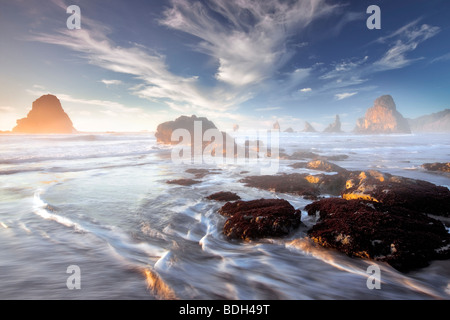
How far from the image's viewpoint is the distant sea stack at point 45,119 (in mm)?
111250

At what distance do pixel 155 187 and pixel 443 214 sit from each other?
1248 cm

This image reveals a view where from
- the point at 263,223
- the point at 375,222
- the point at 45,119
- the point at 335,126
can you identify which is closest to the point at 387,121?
the point at 335,126

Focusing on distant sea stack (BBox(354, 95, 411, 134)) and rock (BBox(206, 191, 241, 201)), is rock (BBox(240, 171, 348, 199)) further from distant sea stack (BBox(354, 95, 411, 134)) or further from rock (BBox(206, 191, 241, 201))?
distant sea stack (BBox(354, 95, 411, 134))

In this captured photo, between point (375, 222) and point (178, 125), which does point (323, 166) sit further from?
point (178, 125)

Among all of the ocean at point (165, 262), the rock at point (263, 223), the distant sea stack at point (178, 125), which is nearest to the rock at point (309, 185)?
the ocean at point (165, 262)

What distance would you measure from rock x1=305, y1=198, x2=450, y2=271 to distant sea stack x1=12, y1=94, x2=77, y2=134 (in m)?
150

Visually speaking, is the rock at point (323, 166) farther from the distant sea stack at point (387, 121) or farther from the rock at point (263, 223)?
the distant sea stack at point (387, 121)

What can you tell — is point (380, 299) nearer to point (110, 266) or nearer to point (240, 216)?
point (240, 216)

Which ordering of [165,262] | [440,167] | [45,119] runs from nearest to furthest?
1. [165,262]
2. [440,167]
3. [45,119]

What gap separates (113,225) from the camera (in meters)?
6.25

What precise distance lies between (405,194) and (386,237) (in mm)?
4097

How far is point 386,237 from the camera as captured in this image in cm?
421

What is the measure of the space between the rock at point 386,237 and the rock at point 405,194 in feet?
4.27
